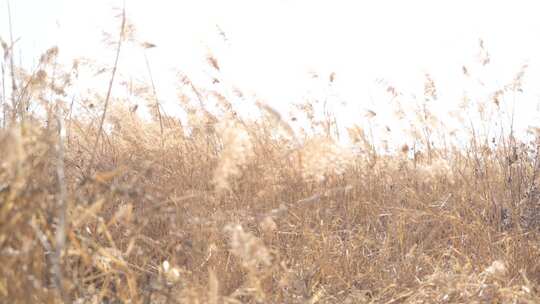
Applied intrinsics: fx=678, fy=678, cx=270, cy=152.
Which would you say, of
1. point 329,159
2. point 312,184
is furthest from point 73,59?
point 329,159

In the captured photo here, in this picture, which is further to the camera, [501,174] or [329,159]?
[501,174]

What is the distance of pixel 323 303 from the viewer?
2199 millimetres

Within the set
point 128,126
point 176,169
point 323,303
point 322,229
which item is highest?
point 128,126

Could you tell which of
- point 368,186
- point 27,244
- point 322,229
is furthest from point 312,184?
point 27,244

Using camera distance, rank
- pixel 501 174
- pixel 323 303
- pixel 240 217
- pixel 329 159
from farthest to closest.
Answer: pixel 501 174 → pixel 240 217 → pixel 323 303 → pixel 329 159

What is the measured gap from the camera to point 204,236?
2297 mm

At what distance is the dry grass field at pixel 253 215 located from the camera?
4.31 feet

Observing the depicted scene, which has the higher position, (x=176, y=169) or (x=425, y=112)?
(x=425, y=112)

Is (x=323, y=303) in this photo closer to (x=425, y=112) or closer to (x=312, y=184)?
(x=312, y=184)

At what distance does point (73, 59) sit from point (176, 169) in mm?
750

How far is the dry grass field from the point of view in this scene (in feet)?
4.31

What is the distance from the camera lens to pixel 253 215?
2643 mm

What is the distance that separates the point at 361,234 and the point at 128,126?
43.6 inches

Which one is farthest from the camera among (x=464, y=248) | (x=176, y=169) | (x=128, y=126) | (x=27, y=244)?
(x=176, y=169)
